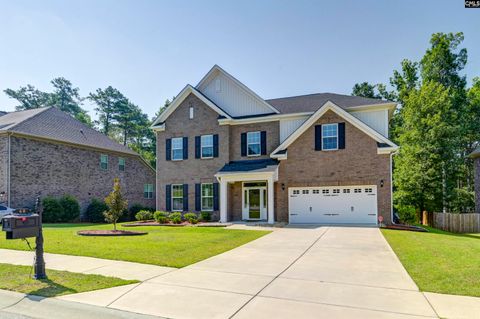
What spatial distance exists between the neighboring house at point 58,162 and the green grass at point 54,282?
17.3m

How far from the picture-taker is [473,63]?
3419 centimetres

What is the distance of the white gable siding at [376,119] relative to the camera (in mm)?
19469

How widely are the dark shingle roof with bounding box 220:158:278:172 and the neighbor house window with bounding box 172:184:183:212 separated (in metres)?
3.80

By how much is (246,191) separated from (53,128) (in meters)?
16.0

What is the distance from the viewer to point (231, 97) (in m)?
23.0

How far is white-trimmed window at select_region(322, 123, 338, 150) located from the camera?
19.0 metres

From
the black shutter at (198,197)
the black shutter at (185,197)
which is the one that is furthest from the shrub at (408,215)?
the black shutter at (185,197)

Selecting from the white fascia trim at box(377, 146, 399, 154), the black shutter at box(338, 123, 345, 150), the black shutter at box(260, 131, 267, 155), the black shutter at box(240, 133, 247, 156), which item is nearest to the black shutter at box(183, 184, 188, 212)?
the black shutter at box(240, 133, 247, 156)

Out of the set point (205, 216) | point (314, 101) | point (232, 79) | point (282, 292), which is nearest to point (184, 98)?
point (232, 79)

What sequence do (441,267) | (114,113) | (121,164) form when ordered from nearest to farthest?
1. (441,267)
2. (121,164)
3. (114,113)

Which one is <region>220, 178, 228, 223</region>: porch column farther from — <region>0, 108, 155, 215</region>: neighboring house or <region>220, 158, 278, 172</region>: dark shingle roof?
<region>0, 108, 155, 215</region>: neighboring house

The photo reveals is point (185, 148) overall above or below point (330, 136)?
below

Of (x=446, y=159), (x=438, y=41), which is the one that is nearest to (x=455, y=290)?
(x=446, y=159)

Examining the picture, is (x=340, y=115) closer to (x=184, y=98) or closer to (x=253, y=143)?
(x=253, y=143)
